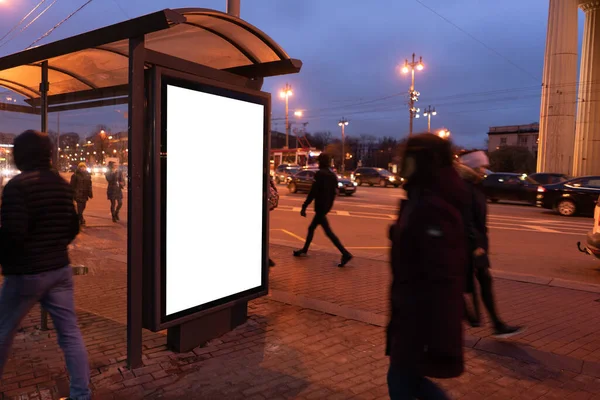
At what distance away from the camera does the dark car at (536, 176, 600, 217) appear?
651 inches

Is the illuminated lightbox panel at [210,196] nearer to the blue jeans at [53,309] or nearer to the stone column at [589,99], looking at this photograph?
the blue jeans at [53,309]

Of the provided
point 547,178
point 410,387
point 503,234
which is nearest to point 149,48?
point 410,387

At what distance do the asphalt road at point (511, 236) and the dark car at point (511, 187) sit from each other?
6.35ft

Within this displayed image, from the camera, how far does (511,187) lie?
2133cm

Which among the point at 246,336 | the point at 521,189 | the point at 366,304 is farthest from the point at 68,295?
the point at 521,189

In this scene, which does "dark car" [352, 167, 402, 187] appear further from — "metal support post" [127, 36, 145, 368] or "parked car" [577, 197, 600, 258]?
"metal support post" [127, 36, 145, 368]

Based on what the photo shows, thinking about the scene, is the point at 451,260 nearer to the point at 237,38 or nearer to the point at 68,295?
the point at 68,295

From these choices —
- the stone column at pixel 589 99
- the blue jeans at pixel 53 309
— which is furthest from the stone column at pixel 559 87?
the blue jeans at pixel 53 309

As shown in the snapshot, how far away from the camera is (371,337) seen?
471 centimetres

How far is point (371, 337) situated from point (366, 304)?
101cm

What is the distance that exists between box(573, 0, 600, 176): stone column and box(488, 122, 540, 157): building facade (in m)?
40.8

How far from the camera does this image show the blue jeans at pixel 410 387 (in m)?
2.37

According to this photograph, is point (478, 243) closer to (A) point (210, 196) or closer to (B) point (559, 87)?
(A) point (210, 196)

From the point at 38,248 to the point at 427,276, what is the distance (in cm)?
231
